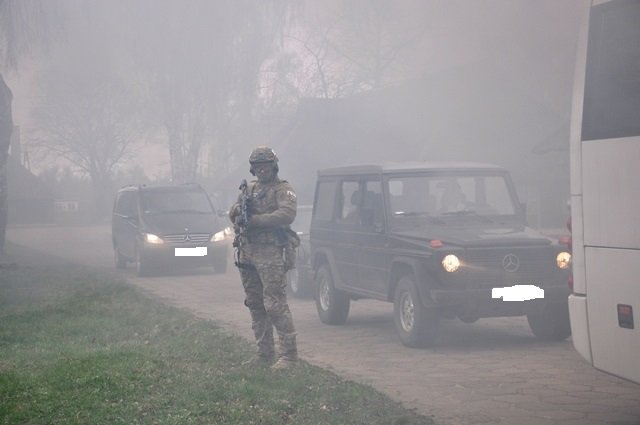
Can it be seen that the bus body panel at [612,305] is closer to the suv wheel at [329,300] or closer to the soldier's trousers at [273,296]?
the soldier's trousers at [273,296]

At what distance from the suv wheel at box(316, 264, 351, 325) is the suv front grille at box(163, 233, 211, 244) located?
9150mm

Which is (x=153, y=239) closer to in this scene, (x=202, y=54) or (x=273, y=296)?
(x=273, y=296)

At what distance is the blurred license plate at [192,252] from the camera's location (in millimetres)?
21516

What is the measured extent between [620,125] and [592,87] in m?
0.56

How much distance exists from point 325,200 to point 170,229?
947cm

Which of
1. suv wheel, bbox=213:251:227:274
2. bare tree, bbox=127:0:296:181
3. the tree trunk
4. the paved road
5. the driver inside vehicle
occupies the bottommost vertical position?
the paved road

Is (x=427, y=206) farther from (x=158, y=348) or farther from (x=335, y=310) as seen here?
(x=158, y=348)

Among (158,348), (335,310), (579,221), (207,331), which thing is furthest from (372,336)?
(579,221)

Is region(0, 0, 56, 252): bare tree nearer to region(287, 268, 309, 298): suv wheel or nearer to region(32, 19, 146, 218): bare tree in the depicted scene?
region(287, 268, 309, 298): suv wheel

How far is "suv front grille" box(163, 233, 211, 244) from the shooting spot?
2150cm

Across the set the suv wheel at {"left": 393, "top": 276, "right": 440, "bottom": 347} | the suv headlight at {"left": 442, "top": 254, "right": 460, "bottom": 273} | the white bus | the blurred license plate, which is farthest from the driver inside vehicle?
A: the blurred license plate

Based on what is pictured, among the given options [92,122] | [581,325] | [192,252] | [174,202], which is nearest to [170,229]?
[192,252]

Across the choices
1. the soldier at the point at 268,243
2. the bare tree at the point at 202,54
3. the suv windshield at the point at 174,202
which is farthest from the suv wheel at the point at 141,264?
the bare tree at the point at 202,54

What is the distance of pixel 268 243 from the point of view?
8703 millimetres
